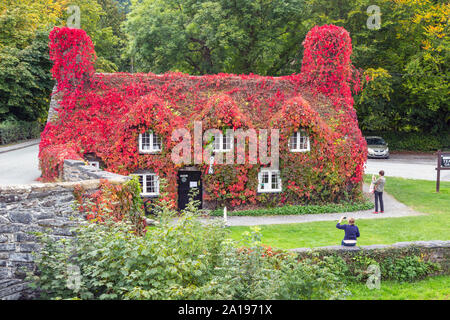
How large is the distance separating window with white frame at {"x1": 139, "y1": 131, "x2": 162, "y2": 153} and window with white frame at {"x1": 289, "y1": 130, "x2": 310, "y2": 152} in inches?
241

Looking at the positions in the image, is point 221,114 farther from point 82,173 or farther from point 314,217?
point 82,173

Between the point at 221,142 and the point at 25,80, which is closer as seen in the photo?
the point at 221,142

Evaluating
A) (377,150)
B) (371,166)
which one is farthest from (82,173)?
(377,150)

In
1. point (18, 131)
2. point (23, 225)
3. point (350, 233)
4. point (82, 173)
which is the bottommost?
point (350, 233)

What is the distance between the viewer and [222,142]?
2061 centimetres

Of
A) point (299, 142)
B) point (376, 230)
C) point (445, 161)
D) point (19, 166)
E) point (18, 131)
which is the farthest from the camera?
point (18, 131)

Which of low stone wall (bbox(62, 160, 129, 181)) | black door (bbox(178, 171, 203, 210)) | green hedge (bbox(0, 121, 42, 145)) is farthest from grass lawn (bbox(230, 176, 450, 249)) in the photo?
green hedge (bbox(0, 121, 42, 145))

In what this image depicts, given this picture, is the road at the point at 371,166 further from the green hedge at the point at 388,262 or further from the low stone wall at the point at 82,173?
the green hedge at the point at 388,262

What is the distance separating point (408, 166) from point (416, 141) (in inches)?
361

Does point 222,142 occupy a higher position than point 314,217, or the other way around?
point 222,142

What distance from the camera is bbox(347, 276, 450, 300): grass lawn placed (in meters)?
11.7

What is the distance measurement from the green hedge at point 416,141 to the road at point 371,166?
201 centimetres

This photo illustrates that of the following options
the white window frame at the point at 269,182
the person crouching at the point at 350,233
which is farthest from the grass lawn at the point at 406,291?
the white window frame at the point at 269,182
